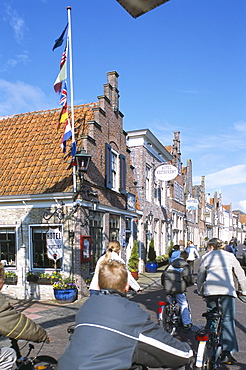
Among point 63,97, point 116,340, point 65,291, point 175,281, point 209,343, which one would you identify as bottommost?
point 65,291

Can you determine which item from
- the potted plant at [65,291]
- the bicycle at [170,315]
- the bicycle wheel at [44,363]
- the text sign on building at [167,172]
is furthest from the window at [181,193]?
the bicycle wheel at [44,363]

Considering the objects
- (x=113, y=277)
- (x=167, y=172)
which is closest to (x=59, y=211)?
(x=113, y=277)

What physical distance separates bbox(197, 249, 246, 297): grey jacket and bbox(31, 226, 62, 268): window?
6.87m

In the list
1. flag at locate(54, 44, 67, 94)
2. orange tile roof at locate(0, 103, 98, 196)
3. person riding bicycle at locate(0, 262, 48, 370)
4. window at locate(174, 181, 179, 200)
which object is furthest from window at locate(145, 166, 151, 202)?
person riding bicycle at locate(0, 262, 48, 370)

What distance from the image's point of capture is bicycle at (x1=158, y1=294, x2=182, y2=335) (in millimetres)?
6281

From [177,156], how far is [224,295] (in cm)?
2485

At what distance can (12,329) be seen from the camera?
115 inches

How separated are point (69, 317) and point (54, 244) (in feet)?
9.65

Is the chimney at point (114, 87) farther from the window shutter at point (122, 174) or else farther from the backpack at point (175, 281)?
the backpack at point (175, 281)

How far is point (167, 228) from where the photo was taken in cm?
2444

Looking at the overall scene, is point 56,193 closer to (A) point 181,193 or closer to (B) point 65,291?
(B) point 65,291

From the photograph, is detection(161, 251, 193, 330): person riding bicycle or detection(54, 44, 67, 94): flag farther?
detection(54, 44, 67, 94): flag

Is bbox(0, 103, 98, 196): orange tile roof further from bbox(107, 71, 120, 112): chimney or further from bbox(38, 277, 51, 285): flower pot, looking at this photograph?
bbox(38, 277, 51, 285): flower pot

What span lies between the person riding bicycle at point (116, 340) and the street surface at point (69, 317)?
11.3 ft
